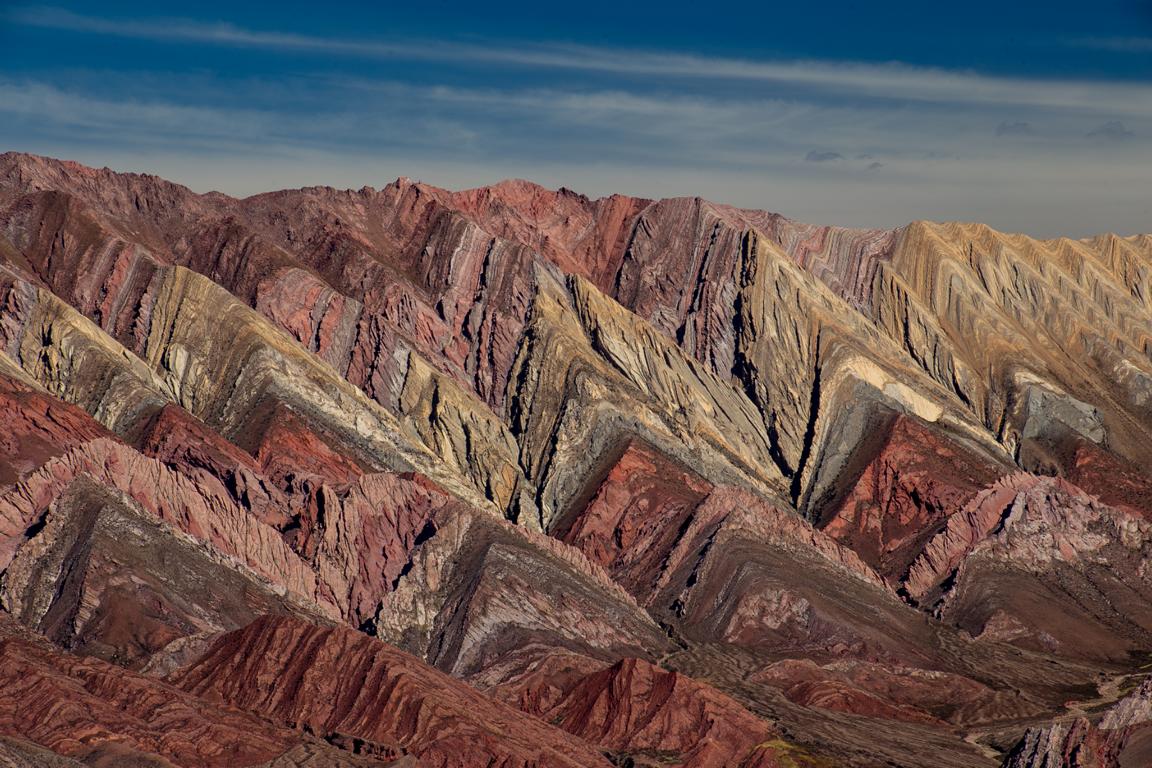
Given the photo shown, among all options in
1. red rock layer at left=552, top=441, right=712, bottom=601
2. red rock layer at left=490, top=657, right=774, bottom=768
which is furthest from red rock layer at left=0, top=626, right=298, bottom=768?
red rock layer at left=552, top=441, right=712, bottom=601

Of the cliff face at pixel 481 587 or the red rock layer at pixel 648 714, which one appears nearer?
the cliff face at pixel 481 587

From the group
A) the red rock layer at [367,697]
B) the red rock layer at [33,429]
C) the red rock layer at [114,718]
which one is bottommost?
the red rock layer at [114,718]

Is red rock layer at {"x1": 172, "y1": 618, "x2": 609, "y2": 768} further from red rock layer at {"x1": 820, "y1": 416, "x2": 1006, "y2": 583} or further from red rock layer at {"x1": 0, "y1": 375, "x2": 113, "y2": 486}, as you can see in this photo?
red rock layer at {"x1": 820, "y1": 416, "x2": 1006, "y2": 583}

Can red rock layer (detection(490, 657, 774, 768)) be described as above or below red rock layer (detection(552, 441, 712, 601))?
below

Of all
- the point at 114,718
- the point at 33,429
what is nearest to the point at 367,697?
the point at 114,718

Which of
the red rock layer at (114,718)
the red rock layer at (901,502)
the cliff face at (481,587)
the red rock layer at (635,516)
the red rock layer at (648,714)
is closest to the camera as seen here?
the red rock layer at (114,718)

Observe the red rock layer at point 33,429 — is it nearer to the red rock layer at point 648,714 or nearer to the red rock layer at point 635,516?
the red rock layer at point 648,714

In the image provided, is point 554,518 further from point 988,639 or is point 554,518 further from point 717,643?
point 988,639

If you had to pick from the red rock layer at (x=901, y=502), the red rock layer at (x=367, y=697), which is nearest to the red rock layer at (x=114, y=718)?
the red rock layer at (x=367, y=697)
